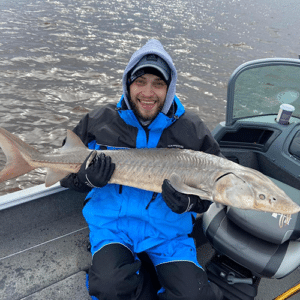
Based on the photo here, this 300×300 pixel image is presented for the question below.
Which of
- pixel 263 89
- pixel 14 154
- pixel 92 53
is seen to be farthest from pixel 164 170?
pixel 92 53

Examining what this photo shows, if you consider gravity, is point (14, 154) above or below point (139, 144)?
below

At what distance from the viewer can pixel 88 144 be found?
271 centimetres

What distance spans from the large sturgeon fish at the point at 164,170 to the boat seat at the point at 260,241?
0.37 metres

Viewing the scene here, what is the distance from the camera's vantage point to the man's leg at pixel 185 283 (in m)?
2.15

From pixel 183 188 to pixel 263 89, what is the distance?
7.18ft

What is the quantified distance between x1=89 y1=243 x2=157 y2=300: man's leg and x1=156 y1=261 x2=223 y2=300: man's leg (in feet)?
0.57

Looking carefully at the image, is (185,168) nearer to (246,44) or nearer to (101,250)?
(101,250)

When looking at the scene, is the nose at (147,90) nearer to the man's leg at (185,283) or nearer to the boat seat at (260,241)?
the boat seat at (260,241)

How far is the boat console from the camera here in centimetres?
223

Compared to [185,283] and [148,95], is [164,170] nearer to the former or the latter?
[148,95]

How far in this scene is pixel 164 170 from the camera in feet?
7.65

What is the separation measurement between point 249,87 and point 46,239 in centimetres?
308

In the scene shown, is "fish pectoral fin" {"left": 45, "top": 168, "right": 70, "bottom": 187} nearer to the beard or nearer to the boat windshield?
the beard

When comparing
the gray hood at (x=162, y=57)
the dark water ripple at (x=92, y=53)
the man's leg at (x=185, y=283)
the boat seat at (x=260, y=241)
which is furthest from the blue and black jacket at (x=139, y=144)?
the dark water ripple at (x=92, y=53)
